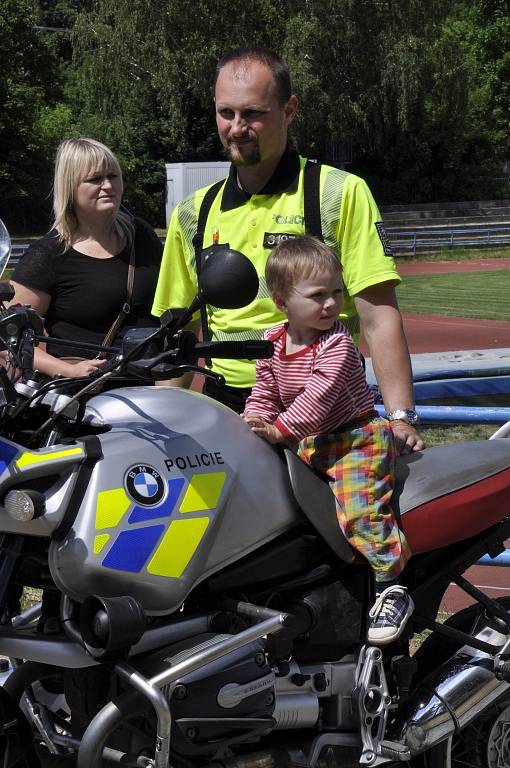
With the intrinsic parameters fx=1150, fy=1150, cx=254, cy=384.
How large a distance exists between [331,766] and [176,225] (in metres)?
2.01

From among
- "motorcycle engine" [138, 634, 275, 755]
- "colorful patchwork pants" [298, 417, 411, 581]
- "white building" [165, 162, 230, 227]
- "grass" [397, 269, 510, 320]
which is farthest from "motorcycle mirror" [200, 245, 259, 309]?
"white building" [165, 162, 230, 227]

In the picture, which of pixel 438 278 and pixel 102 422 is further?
pixel 438 278

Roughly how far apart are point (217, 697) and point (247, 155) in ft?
6.09

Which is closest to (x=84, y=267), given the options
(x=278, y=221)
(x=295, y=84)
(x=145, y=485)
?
(x=278, y=221)

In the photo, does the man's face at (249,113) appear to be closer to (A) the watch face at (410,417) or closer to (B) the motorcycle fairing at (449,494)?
(A) the watch face at (410,417)

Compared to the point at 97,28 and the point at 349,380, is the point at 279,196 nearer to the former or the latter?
the point at 349,380

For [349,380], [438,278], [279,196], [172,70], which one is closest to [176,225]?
[279,196]

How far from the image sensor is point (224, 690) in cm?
296

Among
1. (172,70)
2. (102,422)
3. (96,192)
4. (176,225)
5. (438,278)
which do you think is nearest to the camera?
(102,422)

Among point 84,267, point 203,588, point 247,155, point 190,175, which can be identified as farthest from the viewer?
point 190,175

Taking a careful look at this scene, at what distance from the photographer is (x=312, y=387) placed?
3.25 metres

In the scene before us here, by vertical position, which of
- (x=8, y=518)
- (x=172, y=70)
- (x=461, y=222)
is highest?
(x=8, y=518)

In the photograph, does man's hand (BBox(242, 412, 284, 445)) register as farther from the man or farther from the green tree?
the green tree

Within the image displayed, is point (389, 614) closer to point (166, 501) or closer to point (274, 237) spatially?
Answer: point (166, 501)
